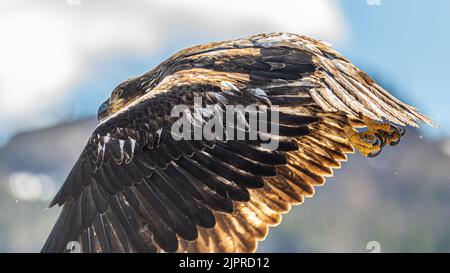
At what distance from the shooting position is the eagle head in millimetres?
8594

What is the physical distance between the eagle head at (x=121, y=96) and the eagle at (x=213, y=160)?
139cm

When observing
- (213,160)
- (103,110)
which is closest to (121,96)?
(103,110)

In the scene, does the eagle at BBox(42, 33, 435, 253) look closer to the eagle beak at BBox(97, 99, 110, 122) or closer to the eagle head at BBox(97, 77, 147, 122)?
the eagle head at BBox(97, 77, 147, 122)

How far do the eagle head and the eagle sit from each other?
139 centimetres

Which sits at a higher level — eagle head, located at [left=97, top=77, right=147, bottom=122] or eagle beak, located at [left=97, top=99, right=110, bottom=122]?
eagle head, located at [left=97, top=77, right=147, bottom=122]

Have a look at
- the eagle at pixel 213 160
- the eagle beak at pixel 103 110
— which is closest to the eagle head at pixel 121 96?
the eagle beak at pixel 103 110

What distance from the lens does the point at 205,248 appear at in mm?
6352

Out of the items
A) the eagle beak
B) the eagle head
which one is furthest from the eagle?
the eagle beak

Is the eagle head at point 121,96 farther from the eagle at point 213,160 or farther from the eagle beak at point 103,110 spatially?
the eagle at point 213,160

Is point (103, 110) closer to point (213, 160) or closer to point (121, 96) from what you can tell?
point (121, 96)

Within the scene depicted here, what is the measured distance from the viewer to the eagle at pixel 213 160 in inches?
247

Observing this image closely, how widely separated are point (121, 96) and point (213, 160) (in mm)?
2704
